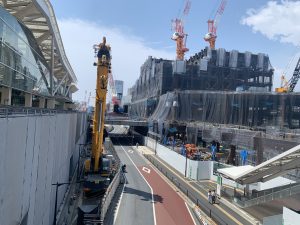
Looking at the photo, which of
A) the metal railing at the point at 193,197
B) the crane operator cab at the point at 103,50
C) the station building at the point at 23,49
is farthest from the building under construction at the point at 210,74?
the station building at the point at 23,49

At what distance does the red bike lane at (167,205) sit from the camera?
21375 mm

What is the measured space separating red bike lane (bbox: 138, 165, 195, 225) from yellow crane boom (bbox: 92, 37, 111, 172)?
654cm

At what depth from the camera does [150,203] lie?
2520 cm

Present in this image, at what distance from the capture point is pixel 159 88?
84.9m

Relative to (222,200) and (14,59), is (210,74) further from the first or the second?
(14,59)

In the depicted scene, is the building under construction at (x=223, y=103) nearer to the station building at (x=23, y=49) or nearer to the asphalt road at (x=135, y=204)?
the asphalt road at (x=135, y=204)

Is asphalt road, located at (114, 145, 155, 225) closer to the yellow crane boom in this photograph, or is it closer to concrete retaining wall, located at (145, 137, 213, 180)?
the yellow crane boom

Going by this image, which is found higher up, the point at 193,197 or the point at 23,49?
the point at 23,49

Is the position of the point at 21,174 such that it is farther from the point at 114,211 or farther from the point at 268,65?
the point at 268,65

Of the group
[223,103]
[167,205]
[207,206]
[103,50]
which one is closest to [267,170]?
[207,206]

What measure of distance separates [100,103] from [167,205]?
1080 cm

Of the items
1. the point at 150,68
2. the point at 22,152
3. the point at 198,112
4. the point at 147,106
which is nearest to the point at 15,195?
the point at 22,152

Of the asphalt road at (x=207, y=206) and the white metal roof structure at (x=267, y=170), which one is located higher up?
the white metal roof structure at (x=267, y=170)

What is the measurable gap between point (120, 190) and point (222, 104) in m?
37.5
